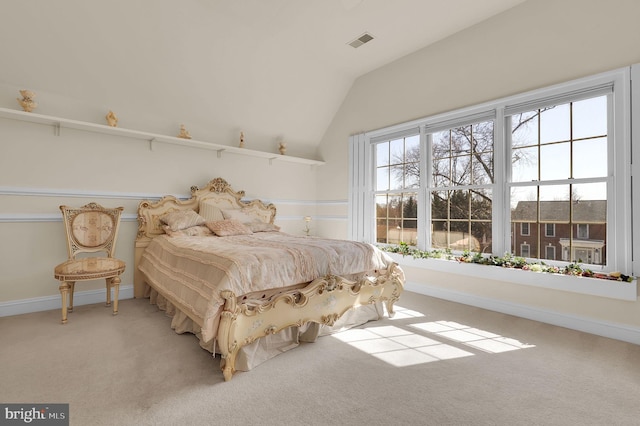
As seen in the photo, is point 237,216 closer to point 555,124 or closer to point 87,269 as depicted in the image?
point 87,269

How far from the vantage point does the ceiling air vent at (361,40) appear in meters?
4.09

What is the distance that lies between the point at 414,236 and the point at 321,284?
258 centimetres

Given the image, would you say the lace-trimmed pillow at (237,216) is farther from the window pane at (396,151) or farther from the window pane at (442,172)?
the window pane at (442,172)

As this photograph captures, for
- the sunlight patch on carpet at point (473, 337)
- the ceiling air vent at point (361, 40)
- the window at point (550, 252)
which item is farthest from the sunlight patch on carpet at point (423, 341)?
the ceiling air vent at point (361, 40)

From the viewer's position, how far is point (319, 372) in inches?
84.1

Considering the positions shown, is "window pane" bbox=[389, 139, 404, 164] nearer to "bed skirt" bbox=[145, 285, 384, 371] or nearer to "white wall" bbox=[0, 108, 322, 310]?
"bed skirt" bbox=[145, 285, 384, 371]

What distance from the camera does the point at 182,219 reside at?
3.99m

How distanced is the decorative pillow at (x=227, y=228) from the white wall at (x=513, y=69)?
2.51 metres

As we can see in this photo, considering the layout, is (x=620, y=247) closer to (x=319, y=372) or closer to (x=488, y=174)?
(x=488, y=174)

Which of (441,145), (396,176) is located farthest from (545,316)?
(396,176)

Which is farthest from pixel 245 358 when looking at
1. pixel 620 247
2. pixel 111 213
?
pixel 620 247

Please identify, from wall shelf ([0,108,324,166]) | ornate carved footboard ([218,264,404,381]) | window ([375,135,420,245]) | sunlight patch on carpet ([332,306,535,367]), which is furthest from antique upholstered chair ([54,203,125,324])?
window ([375,135,420,245])

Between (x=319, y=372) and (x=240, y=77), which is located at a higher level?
(x=240, y=77)

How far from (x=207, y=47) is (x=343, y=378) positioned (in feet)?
13.3
